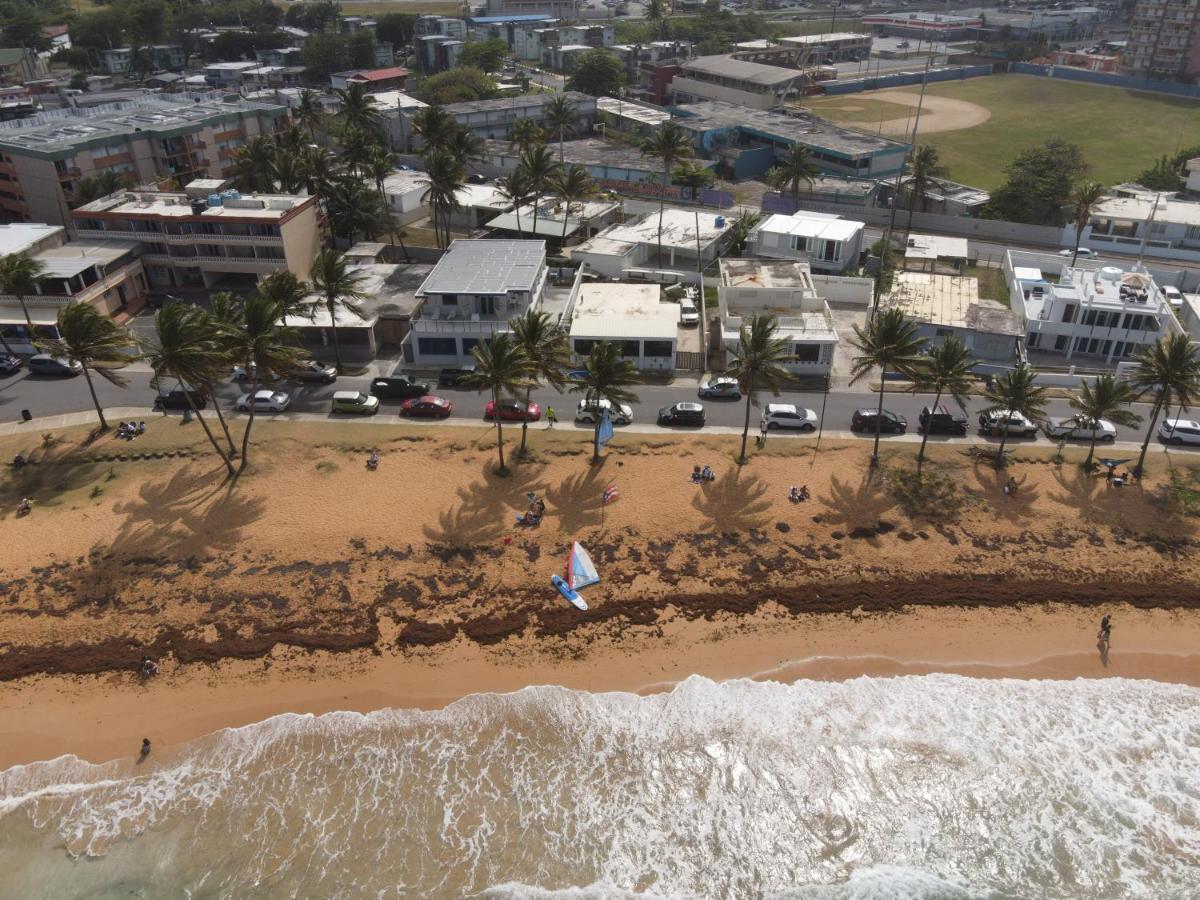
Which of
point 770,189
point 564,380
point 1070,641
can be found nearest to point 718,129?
point 770,189

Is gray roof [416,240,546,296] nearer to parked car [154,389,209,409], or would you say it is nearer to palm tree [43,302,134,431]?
parked car [154,389,209,409]

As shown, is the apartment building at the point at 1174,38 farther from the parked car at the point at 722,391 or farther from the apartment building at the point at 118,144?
the apartment building at the point at 118,144

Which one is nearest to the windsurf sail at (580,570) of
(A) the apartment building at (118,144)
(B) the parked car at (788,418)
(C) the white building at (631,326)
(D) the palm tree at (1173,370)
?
(B) the parked car at (788,418)

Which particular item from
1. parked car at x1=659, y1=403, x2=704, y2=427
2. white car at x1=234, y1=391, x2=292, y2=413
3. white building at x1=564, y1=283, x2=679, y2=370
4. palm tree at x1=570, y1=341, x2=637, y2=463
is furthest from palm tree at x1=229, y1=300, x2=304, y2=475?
parked car at x1=659, y1=403, x2=704, y2=427

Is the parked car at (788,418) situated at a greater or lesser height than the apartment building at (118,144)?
lesser

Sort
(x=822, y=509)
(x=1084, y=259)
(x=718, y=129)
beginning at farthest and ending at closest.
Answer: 1. (x=718, y=129)
2. (x=1084, y=259)
3. (x=822, y=509)

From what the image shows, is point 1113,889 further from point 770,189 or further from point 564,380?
point 770,189
